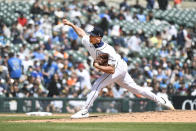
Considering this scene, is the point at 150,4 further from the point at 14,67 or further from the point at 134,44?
the point at 14,67

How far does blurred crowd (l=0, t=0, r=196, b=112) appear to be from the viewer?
1789cm

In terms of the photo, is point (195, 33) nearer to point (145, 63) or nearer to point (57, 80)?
point (145, 63)

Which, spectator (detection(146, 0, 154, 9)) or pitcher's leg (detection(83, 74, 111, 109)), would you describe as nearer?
pitcher's leg (detection(83, 74, 111, 109))

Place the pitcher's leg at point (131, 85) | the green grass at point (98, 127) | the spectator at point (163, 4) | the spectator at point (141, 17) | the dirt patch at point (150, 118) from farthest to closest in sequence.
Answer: the spectator at point (163, 4) < the spectator at point (141, 17) < the pitcher's leg at point (131, 85) < the dirt patch at point (150, 118) < the green grass at point (98, 127)

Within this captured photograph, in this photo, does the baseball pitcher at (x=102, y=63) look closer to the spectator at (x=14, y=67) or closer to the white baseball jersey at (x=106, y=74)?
the white baseball jersey at (x=106, y=74)

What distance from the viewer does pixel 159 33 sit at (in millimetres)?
23000

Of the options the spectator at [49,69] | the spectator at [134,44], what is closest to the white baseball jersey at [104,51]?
the spectator at [49,69]

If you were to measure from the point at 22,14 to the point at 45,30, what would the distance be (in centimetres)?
100

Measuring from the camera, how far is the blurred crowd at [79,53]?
17.9 metres

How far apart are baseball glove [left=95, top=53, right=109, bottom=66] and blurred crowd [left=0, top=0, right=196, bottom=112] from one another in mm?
6253

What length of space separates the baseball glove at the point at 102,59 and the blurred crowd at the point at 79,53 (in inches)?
246

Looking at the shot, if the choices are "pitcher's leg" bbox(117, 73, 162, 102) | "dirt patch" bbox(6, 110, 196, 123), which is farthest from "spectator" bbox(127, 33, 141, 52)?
"pitcher's leg" bbox(117, 73, 162, 102)

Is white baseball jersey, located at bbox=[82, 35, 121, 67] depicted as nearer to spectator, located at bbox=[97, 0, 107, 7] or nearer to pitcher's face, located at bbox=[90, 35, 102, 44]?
pitcher's face, located at bbox=[90, 35, 102, 44]

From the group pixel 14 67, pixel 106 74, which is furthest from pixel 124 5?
pixel 106 74
